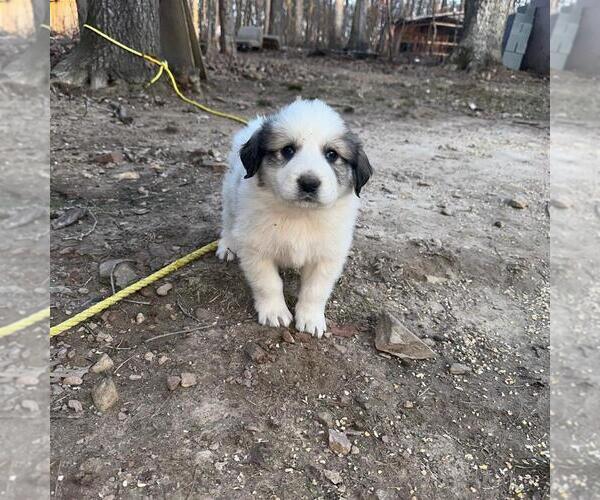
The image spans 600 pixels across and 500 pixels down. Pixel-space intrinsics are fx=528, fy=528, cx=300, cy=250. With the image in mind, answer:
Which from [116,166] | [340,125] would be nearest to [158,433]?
[340,125]

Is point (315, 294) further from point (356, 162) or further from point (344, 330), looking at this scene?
point (356, 162)

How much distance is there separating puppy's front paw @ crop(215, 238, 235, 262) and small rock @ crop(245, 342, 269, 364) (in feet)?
2.57

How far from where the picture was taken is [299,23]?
17141 millimetres

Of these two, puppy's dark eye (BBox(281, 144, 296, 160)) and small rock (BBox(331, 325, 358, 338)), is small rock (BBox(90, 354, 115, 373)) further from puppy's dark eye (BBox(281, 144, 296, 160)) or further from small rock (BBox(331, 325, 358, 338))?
puppy's dark eye (BBox(281, 144, 296, 160))

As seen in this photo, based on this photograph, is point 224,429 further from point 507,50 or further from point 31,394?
point 507,50

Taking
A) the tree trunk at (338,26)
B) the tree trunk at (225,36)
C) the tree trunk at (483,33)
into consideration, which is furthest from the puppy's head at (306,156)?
the tree trunk at (338,26)

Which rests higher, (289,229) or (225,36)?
(225,36)

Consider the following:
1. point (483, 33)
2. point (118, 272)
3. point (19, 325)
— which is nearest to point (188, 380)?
point (19, 325)

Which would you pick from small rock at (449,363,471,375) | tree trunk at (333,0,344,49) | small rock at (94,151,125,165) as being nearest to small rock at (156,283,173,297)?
small rock at (449,363,471,375)

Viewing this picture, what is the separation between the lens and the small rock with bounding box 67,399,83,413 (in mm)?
2123

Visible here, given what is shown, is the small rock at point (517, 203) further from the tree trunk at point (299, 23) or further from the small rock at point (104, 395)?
the tree trunk at point (299, 23)

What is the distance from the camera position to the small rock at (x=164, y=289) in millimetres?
2862

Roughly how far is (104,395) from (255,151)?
125 centimetres

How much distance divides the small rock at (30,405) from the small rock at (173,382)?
1.68 ft
